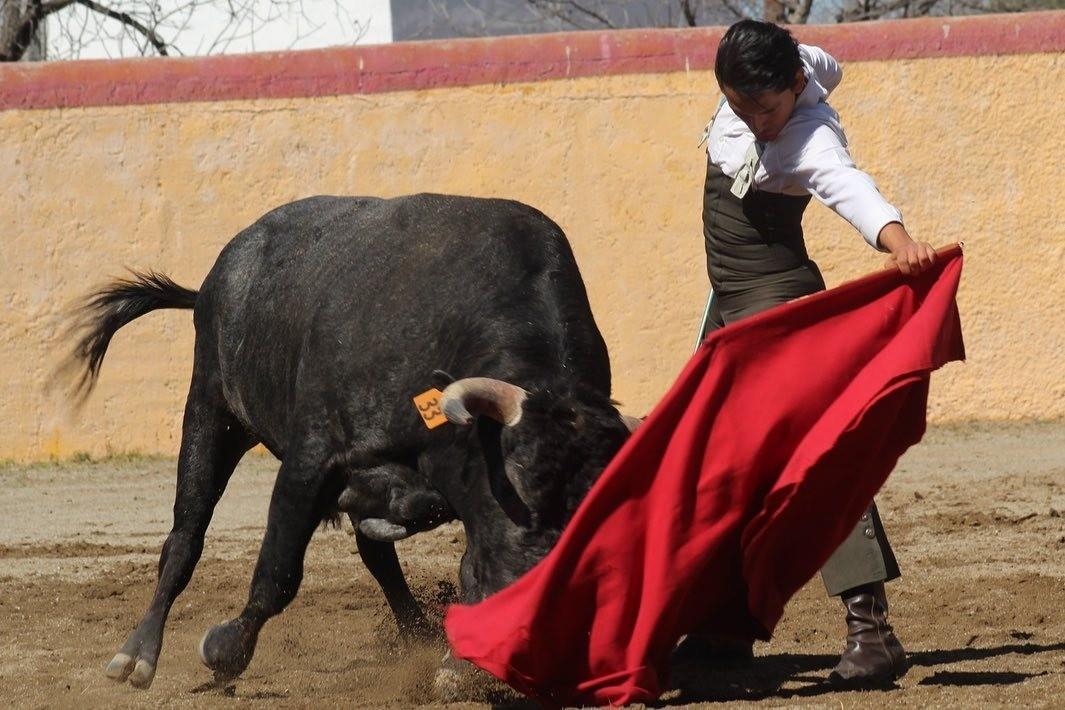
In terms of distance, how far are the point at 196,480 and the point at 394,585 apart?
80 centimetres

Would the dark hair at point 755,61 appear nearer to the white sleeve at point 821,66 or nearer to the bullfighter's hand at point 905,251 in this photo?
the white sleeve at point 821,66

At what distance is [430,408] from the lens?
4.27 meters

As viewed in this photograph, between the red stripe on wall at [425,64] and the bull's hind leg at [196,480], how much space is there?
450cm

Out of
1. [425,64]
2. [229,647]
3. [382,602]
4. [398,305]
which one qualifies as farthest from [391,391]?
[425,64]

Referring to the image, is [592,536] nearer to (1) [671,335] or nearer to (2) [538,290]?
(2) [538,290]

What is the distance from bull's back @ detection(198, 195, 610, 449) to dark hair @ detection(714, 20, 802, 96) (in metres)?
0.81

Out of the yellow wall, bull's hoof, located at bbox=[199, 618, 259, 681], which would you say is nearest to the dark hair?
bull's hoof, located at bbox=[199, 618, 259, 681]

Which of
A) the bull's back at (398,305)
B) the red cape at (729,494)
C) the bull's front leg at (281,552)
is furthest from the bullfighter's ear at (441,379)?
the bull's front leg at (281,552)

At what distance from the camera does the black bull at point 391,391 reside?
13.3 ft

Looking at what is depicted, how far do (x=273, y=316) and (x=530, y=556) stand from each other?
180 centimetres

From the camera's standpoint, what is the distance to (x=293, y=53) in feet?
32.6

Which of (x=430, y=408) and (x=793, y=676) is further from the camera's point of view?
(x=793, y=676)

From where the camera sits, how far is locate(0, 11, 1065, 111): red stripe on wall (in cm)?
991

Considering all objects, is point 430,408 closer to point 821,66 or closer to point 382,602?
point 821,66
